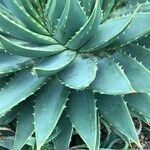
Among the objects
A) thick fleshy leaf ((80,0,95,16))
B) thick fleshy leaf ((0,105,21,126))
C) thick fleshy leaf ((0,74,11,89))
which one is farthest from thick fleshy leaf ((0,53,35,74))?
thick fleshy leaf ((80,0,95,16))

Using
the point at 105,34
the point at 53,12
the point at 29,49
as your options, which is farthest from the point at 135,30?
the point at 29,49

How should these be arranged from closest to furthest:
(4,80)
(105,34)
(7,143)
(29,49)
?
(29,49) → (105,34) → (4,80) → (7,143)

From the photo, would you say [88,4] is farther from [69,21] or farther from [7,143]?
[7,143]

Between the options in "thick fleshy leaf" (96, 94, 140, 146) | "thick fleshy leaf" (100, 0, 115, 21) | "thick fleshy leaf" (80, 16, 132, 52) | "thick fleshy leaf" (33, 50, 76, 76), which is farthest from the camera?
"thick fleshy leaf" (100, 0, 115, 21)

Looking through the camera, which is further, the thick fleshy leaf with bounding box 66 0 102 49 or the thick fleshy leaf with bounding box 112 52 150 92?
the thick fleshy leaf with bounding box 112 52 150 92

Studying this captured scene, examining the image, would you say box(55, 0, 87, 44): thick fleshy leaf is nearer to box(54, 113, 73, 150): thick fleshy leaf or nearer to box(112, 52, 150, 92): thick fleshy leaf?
box(112, 52, 150, 92): thick fleshy leaf

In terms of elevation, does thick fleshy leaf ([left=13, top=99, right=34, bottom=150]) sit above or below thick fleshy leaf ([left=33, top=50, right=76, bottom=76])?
below

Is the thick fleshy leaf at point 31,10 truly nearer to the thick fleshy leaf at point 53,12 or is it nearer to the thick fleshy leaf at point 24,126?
the thick fleshy leaf at point 53,12
